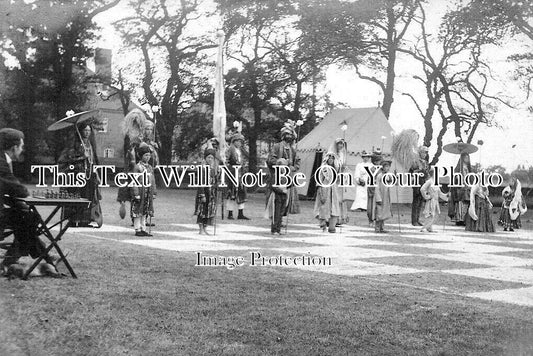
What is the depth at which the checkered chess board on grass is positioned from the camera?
5.97m

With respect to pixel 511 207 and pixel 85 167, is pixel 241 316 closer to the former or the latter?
pixel 85 167

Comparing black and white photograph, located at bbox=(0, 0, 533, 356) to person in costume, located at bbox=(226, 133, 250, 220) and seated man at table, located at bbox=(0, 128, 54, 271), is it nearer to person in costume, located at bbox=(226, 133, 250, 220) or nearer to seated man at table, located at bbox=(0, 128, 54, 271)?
seated man at table, located at bbox=(0, 128, 54, 271)

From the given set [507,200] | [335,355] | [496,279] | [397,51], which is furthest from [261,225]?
[335,355]

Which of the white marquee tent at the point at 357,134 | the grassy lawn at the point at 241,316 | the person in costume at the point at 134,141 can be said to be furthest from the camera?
the white marquee tent at the point at 357,134

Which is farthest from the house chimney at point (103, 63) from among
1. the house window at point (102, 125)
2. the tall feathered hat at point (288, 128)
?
the tall feathered hat at point (288, 128)

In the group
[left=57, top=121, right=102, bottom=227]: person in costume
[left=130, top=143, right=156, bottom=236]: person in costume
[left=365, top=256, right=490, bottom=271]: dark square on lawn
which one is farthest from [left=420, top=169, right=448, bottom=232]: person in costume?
[left=57, top=121, right=102, bottom=227]: person in costume

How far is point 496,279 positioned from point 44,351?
13.6 feet

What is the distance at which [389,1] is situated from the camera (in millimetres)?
4973

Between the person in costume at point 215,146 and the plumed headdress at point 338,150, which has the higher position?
the plumed headdress at point 338,150

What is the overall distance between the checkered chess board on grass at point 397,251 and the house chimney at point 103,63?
236 centimetres

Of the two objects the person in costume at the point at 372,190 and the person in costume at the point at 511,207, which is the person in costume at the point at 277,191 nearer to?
the person in costume at the point at 372,190

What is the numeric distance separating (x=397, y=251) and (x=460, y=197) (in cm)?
618

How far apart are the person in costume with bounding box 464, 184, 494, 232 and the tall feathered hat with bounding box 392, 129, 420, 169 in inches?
47.2

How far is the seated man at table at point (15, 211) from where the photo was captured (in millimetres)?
4270
